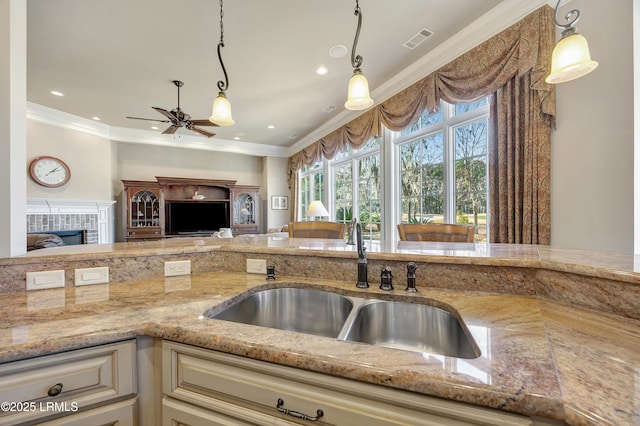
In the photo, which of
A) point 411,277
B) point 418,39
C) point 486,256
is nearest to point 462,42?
point 418,39

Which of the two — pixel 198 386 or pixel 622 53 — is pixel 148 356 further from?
pixel 622 53

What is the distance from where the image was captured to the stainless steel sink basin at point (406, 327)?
0.93 meters

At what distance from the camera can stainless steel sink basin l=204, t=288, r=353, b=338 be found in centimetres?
112

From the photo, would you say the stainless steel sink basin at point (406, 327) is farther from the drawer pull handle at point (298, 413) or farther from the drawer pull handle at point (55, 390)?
the drawer pull handle at point (55, 390)

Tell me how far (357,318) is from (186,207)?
5.76 meters

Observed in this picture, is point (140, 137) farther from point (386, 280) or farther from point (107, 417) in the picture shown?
point (386, 280)

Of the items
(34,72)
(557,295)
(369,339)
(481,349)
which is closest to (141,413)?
(369,339)

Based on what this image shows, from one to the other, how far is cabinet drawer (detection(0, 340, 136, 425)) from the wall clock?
5.16 m

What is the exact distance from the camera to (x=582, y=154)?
1817 millimetres

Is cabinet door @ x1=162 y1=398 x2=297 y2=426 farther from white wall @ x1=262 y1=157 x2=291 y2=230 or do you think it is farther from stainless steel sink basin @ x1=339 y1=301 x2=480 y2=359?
white wall @ x1=262 y1=157 x2=291 y2=230

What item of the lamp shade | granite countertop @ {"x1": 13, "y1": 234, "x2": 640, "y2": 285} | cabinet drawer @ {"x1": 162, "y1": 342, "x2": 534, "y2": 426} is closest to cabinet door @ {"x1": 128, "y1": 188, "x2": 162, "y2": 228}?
the lamp shade

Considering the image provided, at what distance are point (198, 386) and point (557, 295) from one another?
4.01ft

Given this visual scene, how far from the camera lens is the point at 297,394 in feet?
2.07

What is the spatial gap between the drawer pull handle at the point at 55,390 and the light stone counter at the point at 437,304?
0.36 ft
